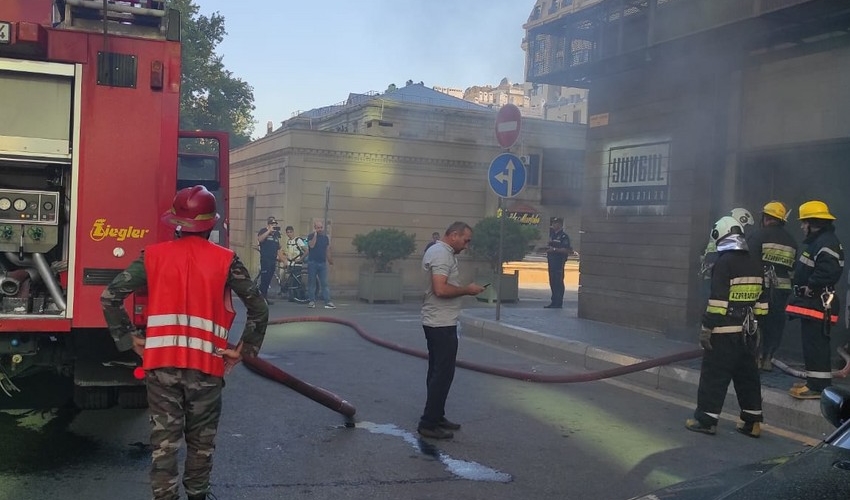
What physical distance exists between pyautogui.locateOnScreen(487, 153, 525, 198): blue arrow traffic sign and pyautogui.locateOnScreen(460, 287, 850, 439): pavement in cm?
184

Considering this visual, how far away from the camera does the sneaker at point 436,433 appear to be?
5.39 metres

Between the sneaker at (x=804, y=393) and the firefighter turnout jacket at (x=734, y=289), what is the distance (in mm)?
891

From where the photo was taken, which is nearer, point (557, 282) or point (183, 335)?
point (183, 335)

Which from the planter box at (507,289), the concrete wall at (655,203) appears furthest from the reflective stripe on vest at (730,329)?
the planter box at (507,289)

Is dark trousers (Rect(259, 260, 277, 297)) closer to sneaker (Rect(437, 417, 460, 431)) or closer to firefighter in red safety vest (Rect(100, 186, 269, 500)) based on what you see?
sneaker (Rect(437, 417, 460, 431))

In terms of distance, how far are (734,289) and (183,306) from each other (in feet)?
13.8

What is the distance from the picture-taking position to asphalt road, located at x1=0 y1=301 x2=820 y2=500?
14.2ft

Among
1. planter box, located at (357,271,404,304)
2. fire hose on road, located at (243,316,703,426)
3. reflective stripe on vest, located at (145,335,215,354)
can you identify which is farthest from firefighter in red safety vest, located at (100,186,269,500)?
planter box, located at (357,271,404,304)

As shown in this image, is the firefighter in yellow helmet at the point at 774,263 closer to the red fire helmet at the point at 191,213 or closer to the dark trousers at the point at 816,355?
the dark trousers at the point at 816,355

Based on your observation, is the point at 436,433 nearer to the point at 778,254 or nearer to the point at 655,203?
the point at 778,254

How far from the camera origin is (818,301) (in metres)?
6.30

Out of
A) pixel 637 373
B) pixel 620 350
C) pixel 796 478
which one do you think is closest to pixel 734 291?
pixel 637 373

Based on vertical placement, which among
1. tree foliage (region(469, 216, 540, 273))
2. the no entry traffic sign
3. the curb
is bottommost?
the curb

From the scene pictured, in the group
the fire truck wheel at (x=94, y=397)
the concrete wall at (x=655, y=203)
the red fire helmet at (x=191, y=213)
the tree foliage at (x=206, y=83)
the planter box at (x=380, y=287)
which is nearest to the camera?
the red fire helmet at (x=191, y=213)
